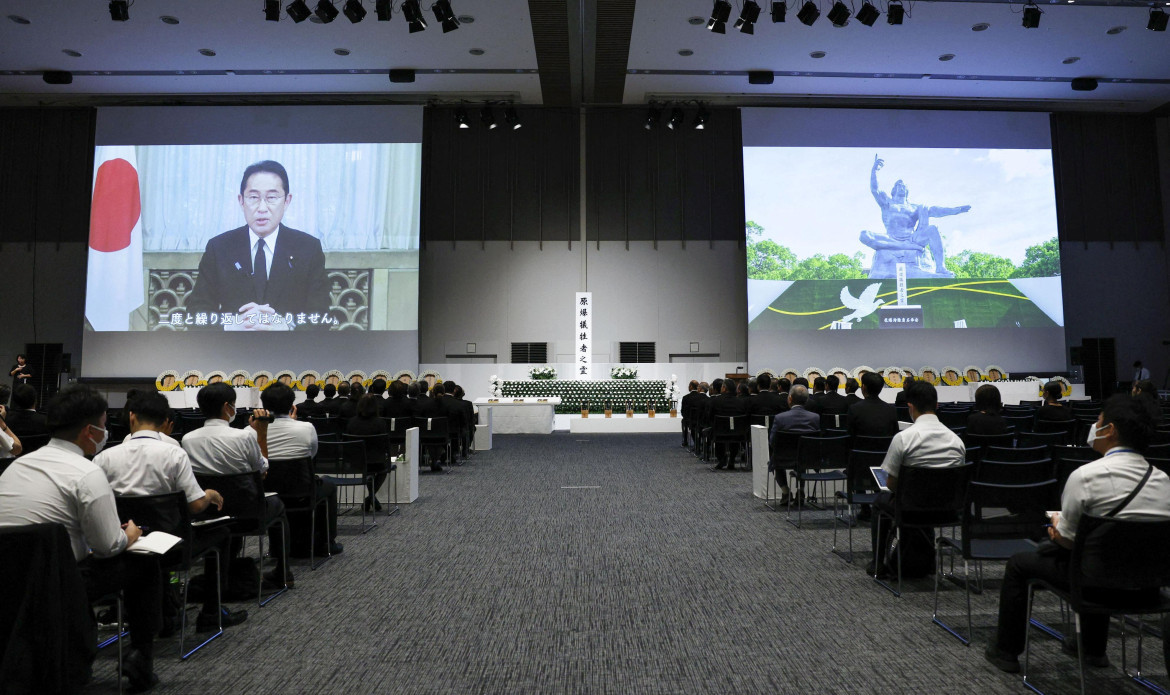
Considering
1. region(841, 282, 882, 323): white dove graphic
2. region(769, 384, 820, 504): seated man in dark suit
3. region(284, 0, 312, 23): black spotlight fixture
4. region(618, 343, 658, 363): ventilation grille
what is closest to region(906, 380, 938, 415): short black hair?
region(769, 384, 820, 504): seated man in dark suit

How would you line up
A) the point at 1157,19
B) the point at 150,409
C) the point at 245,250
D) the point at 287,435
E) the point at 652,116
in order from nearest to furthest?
the point at 150,409, the point at 287,435, the point at 1157,19, the point at 245,250, the point at 652,116

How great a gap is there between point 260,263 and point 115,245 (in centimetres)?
325

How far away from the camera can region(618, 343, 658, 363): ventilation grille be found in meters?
16.6

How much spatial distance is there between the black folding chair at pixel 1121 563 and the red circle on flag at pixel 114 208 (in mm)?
17846

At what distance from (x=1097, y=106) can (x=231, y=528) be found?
2020cm

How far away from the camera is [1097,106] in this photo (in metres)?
16.5

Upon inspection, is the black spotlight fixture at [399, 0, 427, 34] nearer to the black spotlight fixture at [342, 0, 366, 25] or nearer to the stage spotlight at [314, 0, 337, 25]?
the black spotlight fixture at [342, 0, 366, 25]

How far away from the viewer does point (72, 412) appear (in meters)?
2.44

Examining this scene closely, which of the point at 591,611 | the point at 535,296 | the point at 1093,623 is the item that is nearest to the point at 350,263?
the point at 535,296

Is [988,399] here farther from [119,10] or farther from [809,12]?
[119,10]

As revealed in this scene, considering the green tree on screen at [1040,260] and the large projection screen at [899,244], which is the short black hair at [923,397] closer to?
the large projection screen at [899,244]

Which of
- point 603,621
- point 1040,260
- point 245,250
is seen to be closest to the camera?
point 603,621

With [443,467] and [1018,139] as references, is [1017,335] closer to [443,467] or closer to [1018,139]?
[1018,139]

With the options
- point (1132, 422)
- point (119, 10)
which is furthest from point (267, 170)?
point (1132, 422)
